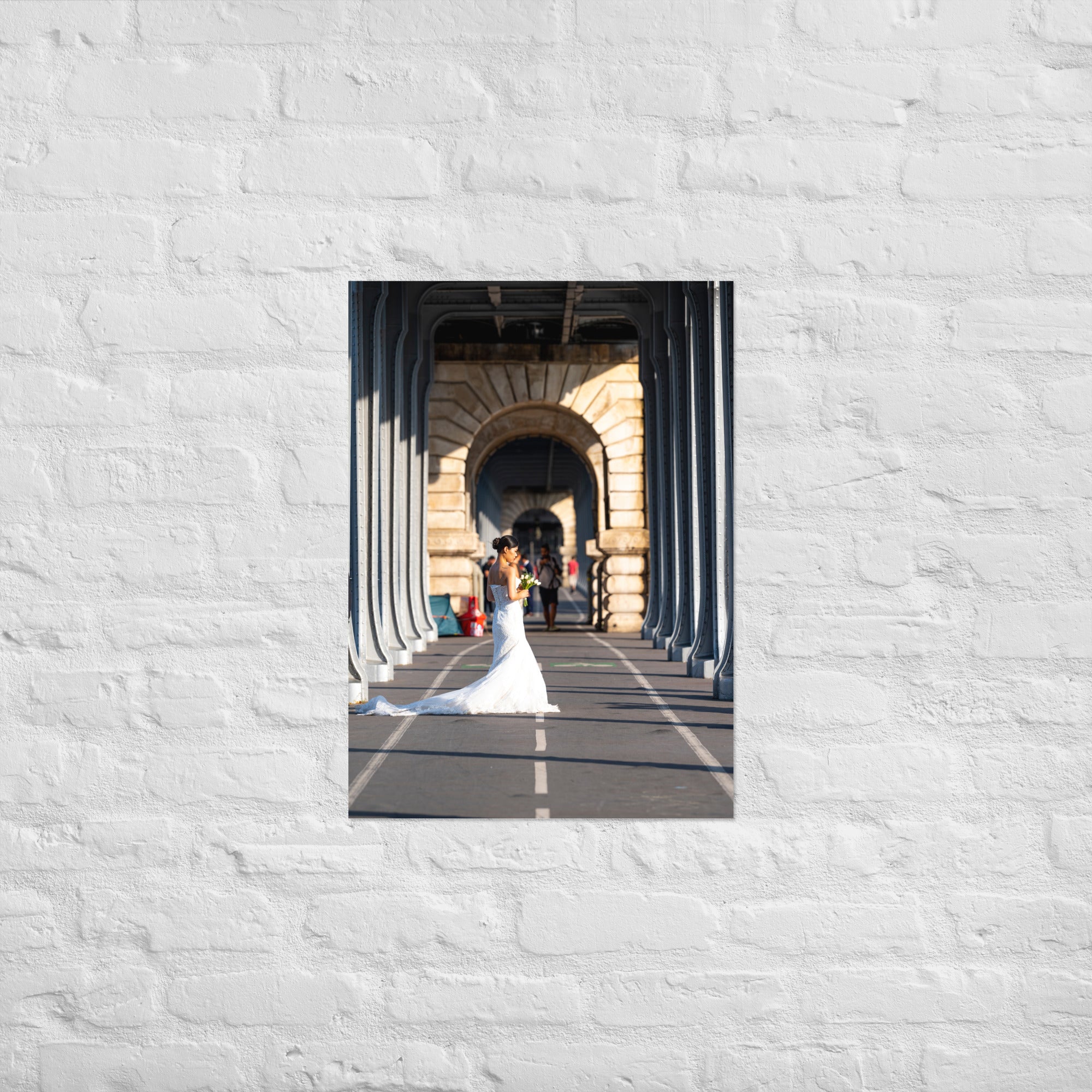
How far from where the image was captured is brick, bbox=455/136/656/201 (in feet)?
10.1

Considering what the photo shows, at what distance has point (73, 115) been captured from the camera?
3096mm

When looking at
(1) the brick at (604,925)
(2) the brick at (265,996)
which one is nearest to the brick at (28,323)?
(2) the brick at (265,996)

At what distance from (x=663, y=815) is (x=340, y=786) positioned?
2.65 ft

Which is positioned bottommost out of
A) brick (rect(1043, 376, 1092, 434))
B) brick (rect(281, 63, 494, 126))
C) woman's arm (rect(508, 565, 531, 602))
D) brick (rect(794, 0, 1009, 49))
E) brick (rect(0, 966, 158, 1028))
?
brick (rect(0, 966, 158, 1028))

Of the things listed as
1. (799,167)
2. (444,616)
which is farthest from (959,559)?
(444,616)

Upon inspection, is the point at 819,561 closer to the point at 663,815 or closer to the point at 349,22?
the point at 663,815

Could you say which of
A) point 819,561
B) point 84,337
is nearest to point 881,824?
point 819,561

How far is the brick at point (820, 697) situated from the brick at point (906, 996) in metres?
0.60

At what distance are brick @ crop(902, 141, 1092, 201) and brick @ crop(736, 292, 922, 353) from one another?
0.29m

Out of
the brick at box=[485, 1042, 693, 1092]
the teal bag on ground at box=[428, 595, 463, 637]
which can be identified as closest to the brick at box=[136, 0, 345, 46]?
the brick at box=[485, 1042, 693, 1092]

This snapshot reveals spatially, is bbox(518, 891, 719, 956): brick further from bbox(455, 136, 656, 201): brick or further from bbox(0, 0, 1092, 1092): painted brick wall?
bbox(455, 136, 656, 201): brick

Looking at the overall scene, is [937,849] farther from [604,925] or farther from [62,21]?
[62,21]

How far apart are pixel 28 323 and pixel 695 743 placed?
3.29m

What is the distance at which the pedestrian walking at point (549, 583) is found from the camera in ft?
79.9
